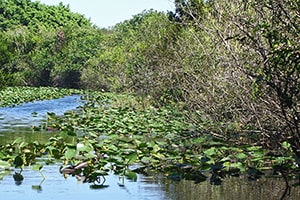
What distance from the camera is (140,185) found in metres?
8.11

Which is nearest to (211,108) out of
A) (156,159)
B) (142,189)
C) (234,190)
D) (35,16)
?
(156,159)

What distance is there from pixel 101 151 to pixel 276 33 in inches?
148

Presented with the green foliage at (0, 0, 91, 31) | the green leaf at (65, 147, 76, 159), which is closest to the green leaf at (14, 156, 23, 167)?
the green leaf at (65, 147, 76, 159)

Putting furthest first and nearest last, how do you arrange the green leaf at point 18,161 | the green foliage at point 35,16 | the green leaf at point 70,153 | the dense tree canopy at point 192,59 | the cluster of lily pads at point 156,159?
the green foliage at point 35,16, the green leaf at point 18,161, the green leaf at point 70,153, the cluster of lily pads at point 156,159, the dense tree canopy at point 192,59

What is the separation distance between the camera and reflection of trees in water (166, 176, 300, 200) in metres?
7.57

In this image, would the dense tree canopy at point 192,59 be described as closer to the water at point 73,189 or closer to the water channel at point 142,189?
the water channel at point 142,189

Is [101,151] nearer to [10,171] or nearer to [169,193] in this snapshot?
[10,171]

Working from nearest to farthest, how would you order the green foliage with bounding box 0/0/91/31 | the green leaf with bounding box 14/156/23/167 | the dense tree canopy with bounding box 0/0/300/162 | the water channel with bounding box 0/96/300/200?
the dense tree canopy with bounding box 0/0/300/162 < the water channel with bounding box 0/96/300/200 < the green leaf with bounding box 14/156/23/167 < the green foliage with bounding box 0/0/91/31

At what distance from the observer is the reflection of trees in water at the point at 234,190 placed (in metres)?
7.57

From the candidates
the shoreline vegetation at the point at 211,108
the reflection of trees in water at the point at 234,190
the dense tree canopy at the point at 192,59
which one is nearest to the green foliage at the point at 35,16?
the dense tree canopy at the point at 192,59

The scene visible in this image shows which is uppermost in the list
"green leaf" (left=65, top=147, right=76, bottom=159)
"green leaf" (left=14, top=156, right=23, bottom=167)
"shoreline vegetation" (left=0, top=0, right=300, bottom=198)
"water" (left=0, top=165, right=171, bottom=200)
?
"shoreline vegetation" (left=0, top=0, right=300, bottom=198)

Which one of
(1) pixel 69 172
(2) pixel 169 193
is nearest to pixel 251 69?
(2) pixel 169 193

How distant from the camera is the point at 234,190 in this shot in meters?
7.86

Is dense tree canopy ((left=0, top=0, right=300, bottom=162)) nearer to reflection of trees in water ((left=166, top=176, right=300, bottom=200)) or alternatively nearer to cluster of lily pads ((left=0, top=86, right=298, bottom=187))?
cluster of lily pads ((left=0, top=86, right=298, bottom=187))
